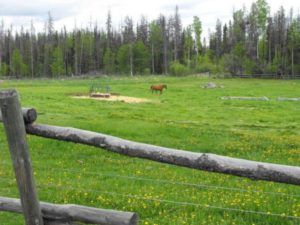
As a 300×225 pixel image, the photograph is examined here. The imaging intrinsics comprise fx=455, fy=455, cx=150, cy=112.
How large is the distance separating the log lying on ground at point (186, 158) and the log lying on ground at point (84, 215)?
65 centimetres

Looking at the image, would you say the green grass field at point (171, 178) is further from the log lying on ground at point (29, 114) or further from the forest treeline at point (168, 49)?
the forest treeline at point (168, 49)

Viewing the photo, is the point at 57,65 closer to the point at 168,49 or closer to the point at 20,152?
the point at 168,49

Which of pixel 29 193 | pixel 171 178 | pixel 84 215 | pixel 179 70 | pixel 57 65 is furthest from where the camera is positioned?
pixel 57 65

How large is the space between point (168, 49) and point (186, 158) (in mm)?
121412

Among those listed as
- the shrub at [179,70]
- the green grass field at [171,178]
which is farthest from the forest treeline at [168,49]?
the green grass field at [171,178]

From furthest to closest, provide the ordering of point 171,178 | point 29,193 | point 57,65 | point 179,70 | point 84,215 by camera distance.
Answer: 1. point 57,65
2. point 179,70
3. point 171,178
4. point 29,193
5. point 84,215

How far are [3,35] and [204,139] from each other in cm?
13671

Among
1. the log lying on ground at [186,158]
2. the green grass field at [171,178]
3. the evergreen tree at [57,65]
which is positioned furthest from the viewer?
the evergreen tree at [57,65]

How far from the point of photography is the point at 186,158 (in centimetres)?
421

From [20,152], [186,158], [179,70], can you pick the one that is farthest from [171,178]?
[179,70]

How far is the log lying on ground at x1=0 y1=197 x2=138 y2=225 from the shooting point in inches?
157

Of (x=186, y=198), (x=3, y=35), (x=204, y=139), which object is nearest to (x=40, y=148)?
(x=204, y=139)

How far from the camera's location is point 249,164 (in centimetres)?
404

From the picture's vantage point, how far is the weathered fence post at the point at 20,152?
4105 millimetres
